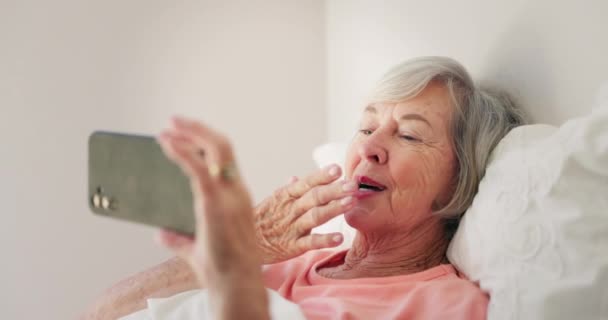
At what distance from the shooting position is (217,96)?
7.36 ft

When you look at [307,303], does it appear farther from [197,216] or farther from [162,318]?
[197,216]

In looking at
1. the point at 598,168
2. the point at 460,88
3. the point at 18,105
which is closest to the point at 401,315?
the point at 598,168

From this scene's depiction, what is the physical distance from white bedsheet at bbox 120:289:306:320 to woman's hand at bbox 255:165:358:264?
0.14 meters

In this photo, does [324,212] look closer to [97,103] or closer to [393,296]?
[393,296]

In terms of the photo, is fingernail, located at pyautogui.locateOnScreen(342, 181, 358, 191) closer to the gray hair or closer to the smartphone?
the gray hair

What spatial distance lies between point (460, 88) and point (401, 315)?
1.64 ft

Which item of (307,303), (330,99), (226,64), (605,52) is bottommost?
(307,303)

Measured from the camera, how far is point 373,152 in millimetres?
1253

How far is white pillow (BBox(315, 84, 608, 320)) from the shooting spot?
0.91 m

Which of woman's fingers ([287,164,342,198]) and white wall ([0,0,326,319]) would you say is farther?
white wall ([0,0,326,319])

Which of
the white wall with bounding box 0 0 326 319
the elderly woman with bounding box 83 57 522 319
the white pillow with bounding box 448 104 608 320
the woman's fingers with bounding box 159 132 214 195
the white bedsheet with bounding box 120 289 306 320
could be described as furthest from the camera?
the white wall with bounding box 0 0 326 319

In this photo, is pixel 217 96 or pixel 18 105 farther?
pixel 217 96

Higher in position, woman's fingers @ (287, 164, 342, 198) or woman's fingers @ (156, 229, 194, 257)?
woman's fingers @ (156, 229, 194, 257)

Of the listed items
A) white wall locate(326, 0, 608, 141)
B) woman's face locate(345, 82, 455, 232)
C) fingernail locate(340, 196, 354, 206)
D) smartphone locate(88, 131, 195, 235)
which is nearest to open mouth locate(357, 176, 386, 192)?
woman's face locate(345, 82, 455, 232)
